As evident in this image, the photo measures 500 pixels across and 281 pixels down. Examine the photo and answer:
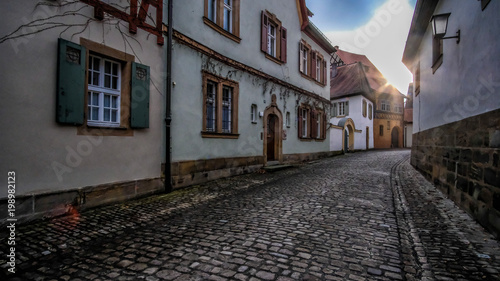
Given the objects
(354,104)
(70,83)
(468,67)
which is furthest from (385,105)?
(70,83)

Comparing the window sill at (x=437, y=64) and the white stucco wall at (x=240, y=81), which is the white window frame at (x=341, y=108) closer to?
the white stucco wall at (x=240, y=81)

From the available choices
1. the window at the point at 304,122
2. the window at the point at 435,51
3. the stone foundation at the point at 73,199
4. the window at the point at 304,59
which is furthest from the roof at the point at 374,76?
the stone foundation at the point at 73,199

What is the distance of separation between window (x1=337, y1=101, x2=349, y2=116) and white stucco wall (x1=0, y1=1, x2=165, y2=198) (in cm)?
2623

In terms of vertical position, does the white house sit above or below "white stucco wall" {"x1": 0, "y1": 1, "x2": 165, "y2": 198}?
above

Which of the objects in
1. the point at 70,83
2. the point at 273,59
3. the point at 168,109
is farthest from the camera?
the point at 273,59

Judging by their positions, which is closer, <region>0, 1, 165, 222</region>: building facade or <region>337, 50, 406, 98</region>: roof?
<region>0, 1, 165, 222</region>: building facade

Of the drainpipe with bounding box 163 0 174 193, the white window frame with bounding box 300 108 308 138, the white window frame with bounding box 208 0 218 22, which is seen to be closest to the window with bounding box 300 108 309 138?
the white window frame with bounding box 300 108 308 138

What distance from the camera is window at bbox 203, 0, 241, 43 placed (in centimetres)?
844

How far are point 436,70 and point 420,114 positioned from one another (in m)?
3.14

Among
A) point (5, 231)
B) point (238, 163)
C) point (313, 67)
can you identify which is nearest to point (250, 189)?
point (238, 163)

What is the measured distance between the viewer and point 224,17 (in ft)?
30.3

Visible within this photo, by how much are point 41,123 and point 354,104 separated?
27586mm

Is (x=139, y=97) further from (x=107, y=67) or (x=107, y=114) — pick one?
(x=107, y=67)

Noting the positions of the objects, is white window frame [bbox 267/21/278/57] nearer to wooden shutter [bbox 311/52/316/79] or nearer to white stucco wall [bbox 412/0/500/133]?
wooden shutter [bbox 311/52/316/79]
